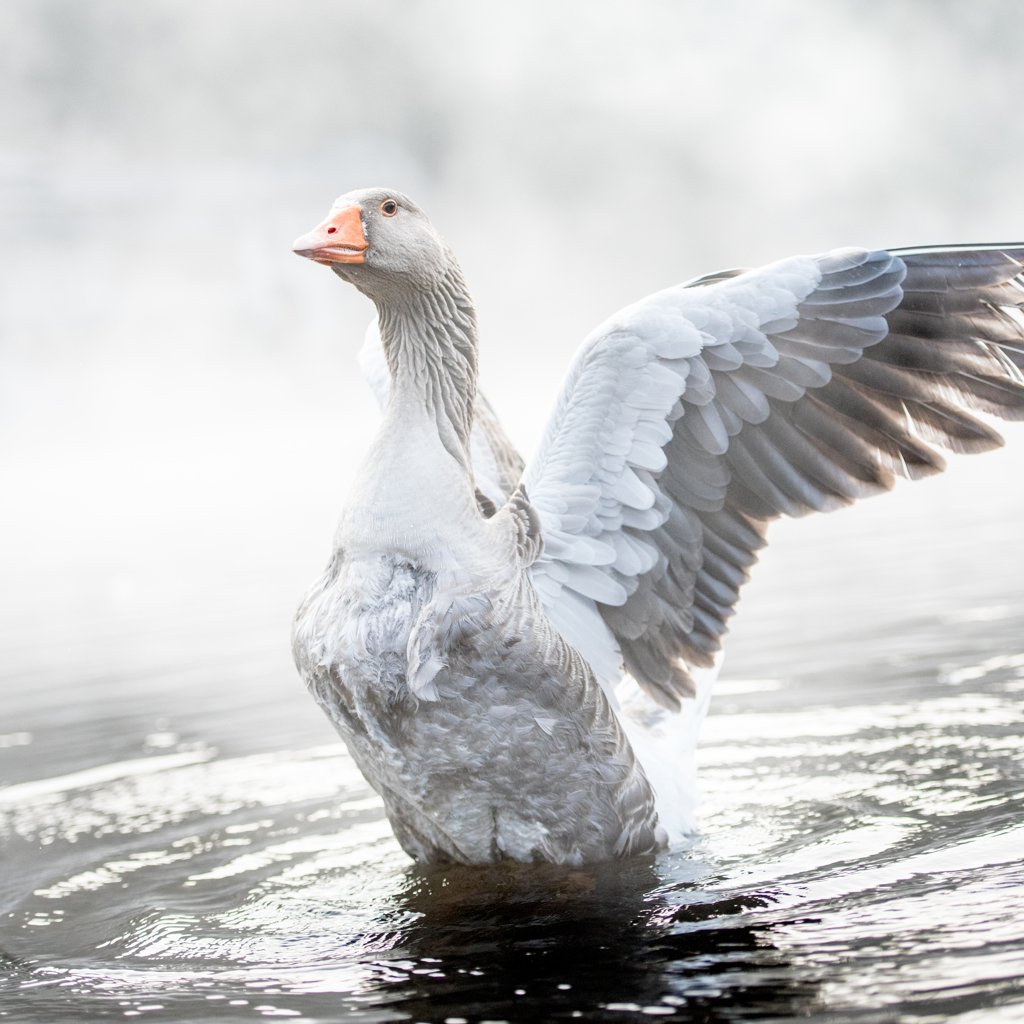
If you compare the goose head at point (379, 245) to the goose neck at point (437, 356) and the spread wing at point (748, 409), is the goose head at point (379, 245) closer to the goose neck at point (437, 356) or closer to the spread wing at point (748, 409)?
the goose neck at point (437, 356)

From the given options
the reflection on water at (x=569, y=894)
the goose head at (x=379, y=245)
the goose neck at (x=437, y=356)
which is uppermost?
the goose head at (x=379, y=245)

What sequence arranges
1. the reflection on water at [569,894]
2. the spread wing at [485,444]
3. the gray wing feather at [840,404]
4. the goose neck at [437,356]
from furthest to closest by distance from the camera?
1. the spread wing at [485,444]
2. the goose neck at [437,356]
3. the gray wing feather at [840,404]
4. the reflection on water at [569,894]

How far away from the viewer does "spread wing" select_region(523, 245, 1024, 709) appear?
3779mm

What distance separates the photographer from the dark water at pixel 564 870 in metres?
2.73

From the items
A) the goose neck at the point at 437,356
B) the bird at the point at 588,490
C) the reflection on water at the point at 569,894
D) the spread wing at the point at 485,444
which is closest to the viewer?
the reflection on water at the point at 569,894

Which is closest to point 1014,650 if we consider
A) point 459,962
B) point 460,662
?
point 460,662

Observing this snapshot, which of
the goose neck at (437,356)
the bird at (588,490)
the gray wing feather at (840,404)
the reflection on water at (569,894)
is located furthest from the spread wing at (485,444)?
the reflection on water at (569,894)

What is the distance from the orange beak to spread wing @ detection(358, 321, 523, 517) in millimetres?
1222

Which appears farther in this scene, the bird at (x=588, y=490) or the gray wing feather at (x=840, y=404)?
the gray wing feather at (x=840, y=404)

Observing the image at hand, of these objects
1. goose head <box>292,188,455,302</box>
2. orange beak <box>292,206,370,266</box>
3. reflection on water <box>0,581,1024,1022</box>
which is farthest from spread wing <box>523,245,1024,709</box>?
reflection on water <box>0,581,1024,1022</box>

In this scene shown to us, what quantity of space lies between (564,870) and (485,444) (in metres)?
2.08

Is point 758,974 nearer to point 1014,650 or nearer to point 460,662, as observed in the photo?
point 460,662

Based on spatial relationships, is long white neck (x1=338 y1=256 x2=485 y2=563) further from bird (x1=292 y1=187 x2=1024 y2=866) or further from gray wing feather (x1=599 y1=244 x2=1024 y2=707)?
gray wing feather (x1=599 y1=244 x2=1024 y2=707)

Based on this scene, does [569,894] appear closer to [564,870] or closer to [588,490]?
[564,870]
